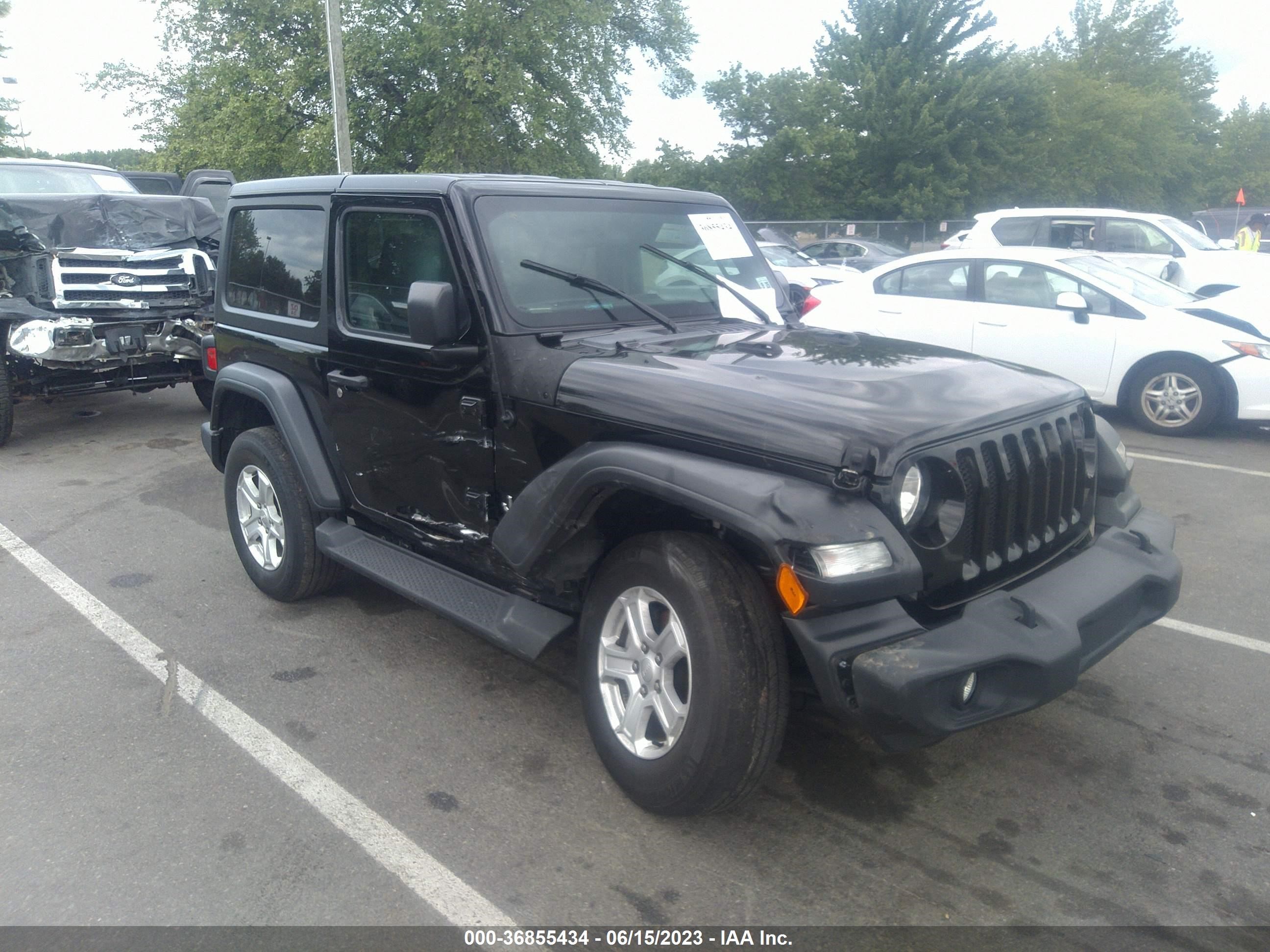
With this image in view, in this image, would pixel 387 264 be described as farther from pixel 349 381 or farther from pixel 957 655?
pixel 957 655

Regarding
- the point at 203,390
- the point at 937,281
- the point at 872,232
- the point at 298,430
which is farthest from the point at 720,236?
the point at 872,232

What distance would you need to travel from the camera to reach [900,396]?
2955mm

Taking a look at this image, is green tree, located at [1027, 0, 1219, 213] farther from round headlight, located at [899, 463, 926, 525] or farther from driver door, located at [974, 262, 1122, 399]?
round headlight, located at [899, 463, 926, 525]

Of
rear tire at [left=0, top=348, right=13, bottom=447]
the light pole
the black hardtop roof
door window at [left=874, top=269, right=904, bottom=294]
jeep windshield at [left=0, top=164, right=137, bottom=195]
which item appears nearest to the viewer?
the black hardtop roof

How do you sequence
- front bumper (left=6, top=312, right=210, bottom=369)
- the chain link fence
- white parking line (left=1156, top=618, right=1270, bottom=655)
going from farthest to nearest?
1. the chain link fence
2. front bumper (left=6, top=312, right=210, bottom=369)
3. white parking line (left=1156, top=618, right=1270, bottom=655)

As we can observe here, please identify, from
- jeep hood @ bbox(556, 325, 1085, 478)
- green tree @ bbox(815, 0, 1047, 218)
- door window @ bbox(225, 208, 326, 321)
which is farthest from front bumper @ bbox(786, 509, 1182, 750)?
green tree @ bbox(815, 0, 1047, 218)

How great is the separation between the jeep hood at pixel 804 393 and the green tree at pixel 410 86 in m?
20.6

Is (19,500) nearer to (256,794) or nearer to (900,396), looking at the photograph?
(256,794)

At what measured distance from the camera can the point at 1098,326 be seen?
844cm

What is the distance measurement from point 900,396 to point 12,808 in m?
3.04

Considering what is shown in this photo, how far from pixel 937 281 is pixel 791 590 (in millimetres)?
7372


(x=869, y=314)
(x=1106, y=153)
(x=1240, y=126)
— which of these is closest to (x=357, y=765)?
(x=869, y=314)

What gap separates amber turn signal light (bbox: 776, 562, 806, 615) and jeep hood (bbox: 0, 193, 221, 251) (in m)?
7.95

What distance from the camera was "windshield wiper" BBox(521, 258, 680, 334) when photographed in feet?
12.0
